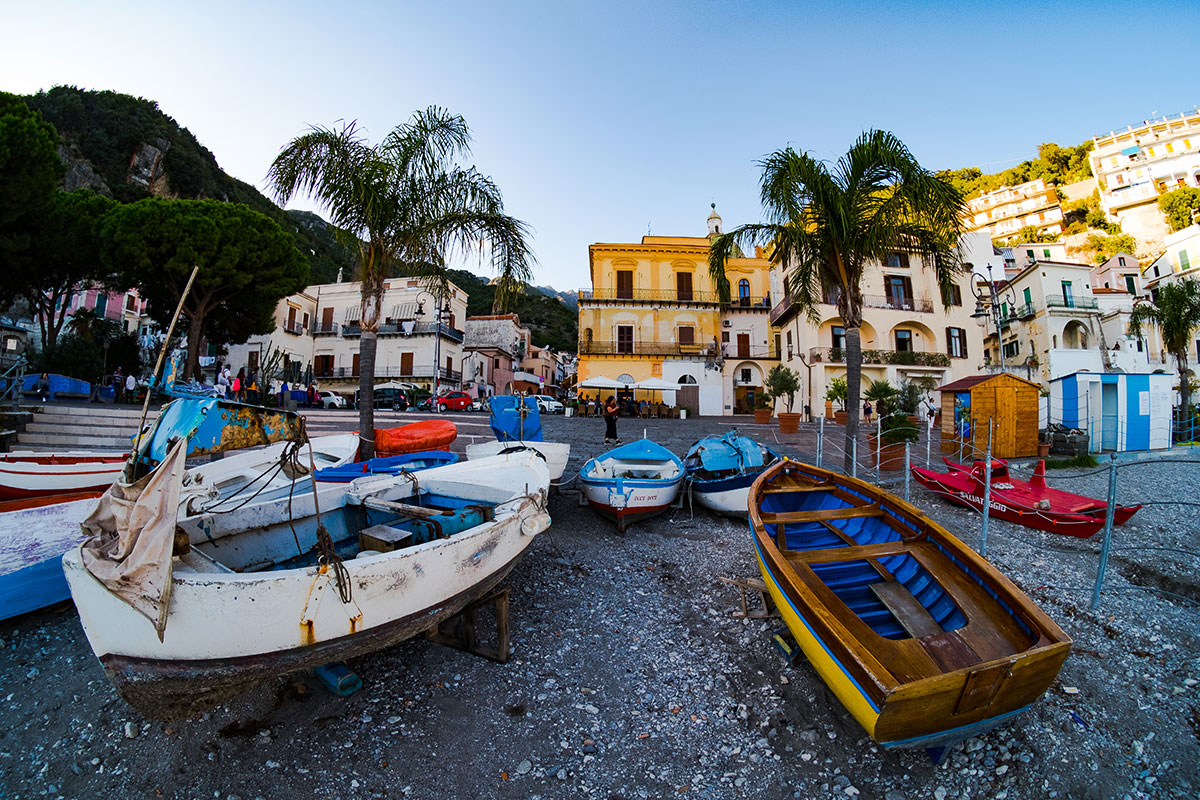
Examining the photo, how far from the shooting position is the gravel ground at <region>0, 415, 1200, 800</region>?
9.09ft

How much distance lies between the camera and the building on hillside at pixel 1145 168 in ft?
169

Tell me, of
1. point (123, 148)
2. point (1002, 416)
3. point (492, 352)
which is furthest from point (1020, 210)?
point (123, 148)

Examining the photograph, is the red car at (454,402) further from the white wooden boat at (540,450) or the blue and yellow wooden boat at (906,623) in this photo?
the blue and yellow wooden boat at (906,623)

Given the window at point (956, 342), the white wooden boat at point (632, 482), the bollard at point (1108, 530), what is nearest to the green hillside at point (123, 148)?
the white wooden boat at point (632, 482)

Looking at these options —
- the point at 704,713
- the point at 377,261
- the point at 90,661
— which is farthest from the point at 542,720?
the point at 377,261

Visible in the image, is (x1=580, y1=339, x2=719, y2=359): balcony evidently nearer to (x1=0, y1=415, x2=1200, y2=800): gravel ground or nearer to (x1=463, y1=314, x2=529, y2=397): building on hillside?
(x1=463, y1=314, x2=529, y2=397): building on hillside

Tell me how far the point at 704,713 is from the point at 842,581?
5.02 ft

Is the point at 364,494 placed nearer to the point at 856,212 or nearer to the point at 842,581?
the point at 842,581

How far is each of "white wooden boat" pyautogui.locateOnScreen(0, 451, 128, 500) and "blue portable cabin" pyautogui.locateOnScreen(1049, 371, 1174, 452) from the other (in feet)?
71.0

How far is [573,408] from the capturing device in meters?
25.1

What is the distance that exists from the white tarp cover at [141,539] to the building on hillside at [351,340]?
32228 millimetres

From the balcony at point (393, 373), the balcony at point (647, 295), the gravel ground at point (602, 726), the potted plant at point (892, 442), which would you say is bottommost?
the gravel ground at point (602, 726)

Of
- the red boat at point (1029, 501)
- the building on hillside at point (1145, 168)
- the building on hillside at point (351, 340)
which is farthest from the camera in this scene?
the building on hillside at point (1145, 168)

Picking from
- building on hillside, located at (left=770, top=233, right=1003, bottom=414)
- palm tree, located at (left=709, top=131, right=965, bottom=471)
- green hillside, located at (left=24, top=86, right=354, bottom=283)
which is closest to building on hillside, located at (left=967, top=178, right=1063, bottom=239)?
building on hillside, located at (left=770, top=233, right=1003, bottom=414)
